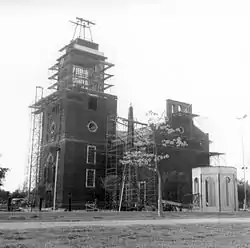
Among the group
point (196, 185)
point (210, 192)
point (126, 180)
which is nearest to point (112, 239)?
point (210, 192)

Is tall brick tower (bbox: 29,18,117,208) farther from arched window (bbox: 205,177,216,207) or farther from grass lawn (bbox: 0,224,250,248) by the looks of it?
grass lawn (bbox: 0,224,250,248)

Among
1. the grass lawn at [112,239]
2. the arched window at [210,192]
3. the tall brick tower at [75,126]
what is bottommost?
the grass lawn at [112,239]

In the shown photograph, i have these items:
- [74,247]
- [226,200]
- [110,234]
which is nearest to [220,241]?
[110,234]

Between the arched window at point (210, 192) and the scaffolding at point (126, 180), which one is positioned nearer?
the arched window at point (210, 192)

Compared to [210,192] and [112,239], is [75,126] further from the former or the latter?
[112,239]

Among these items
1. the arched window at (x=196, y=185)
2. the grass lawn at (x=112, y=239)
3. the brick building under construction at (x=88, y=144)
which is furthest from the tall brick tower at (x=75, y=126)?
the grass lawn at (x=112, y=239)

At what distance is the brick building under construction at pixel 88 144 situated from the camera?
1941 inches

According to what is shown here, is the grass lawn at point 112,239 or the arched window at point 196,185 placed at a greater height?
the arched window at point 196,185

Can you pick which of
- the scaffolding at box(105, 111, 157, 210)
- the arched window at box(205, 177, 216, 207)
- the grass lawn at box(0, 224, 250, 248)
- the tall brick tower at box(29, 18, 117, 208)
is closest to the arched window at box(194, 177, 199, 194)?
the arched window at box(205, 177, 216, 207)

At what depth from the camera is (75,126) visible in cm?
5100

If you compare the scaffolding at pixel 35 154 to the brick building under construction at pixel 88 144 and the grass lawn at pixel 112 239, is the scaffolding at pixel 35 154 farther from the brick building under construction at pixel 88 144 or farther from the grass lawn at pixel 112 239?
the grass lawn at pixel 112 239

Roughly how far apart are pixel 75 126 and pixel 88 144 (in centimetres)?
295

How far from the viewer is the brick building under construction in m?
49.3

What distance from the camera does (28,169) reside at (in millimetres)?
57281
